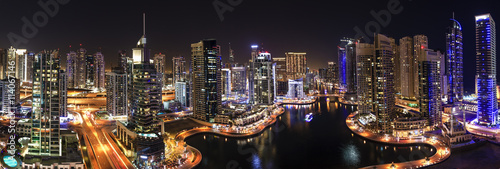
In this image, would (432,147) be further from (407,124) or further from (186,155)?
(186,155)

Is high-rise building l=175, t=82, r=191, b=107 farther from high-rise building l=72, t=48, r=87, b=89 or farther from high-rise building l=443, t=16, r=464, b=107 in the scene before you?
high-rise building l=443, t=16, r=464, b=107

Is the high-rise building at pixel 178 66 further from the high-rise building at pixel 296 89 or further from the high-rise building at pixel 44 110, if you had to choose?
the high-rise building at pixel 44 110

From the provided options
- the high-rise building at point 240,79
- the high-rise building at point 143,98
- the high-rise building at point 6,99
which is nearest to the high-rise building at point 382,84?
the high-rise building at point 143,98

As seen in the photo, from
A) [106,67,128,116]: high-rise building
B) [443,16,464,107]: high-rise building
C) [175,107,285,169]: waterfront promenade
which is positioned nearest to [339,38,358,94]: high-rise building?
[443,16,464,107]: high-rise building

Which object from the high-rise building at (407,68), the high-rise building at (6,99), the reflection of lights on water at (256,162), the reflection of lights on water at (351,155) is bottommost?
the reflection of lights on water at (256,162)

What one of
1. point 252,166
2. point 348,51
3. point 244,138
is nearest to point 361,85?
point 244,138

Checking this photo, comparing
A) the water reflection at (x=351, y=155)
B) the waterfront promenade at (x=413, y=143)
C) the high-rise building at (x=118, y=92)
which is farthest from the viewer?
the high-rise building at (x=118, y=92)

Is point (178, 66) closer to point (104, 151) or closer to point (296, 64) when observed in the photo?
point (296, 64)

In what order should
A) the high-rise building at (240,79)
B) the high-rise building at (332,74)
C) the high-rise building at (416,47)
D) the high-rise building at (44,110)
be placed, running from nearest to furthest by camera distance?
the high-rise building at (44,110), the high-rise building at (416,47), the high-rise building at (240,79), the high-rise building at (332,74)
